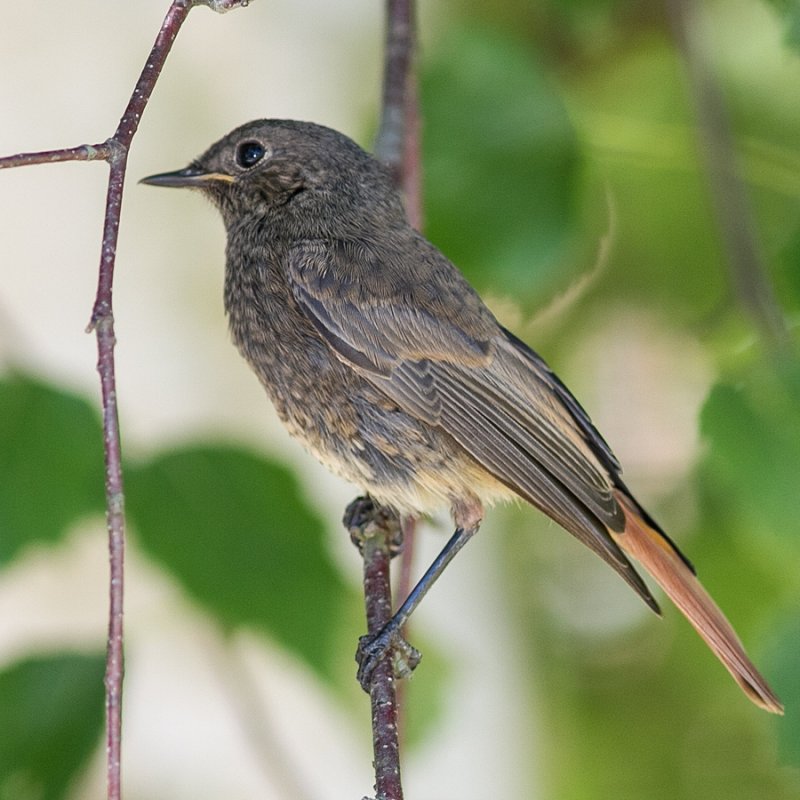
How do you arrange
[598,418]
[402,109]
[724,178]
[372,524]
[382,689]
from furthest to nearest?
[598,418] → [402,109] → [724,178] → [372,524] → [382,689]

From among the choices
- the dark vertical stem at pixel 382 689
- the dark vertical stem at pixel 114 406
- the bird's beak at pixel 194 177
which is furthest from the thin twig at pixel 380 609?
the bird's beak at pixel 194 177

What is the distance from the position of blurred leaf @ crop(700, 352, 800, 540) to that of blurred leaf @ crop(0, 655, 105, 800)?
1.63 meters

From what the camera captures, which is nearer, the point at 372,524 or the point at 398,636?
the point at 398,636

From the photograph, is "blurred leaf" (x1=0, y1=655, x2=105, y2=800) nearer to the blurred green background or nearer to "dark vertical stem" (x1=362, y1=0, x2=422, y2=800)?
the blurred green background

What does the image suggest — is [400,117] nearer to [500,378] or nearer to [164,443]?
[500,378]

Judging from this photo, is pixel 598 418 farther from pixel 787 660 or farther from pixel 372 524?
pixel 787 660

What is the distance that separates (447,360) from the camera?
11.1 feet

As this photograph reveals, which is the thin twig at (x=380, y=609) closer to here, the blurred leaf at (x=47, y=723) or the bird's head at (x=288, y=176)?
the blurred leaf at (x=47, y=723)

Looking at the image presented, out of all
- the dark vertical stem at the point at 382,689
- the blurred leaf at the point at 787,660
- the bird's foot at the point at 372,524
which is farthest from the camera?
the bird's foot at the point at 372,524

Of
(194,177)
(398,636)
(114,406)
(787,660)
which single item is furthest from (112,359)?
(194,177)

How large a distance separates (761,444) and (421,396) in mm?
864

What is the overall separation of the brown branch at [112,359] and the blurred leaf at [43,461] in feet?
3.99

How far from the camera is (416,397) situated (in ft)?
11.0

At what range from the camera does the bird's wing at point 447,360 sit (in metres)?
3.30
